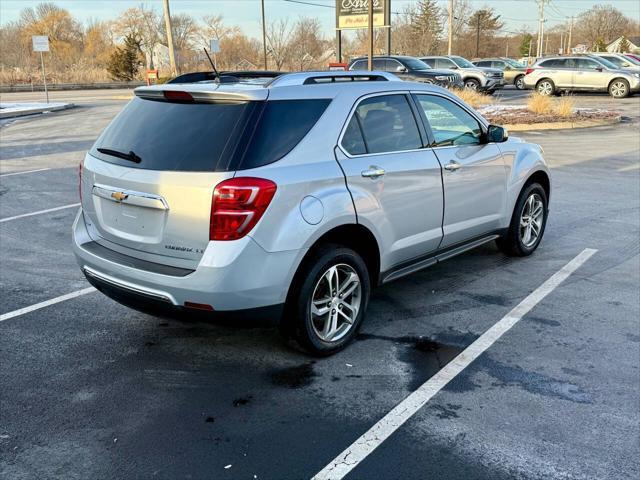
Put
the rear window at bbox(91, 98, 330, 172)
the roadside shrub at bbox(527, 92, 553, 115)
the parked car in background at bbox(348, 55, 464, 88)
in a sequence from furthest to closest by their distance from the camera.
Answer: the parked car in background at bbox(348, 55, 464, 88) → the roadside shrub at bbox(527, 92, 553, 115) → the rear window at bbox(91, 98, 330, 172)

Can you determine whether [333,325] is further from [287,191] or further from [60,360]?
[60,360]

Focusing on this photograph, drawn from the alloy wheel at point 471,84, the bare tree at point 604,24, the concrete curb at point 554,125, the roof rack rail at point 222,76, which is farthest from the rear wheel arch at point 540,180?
the bare tree at point 604,24

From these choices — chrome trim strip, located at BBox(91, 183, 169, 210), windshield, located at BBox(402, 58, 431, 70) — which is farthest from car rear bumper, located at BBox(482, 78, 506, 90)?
chrome trim strip, located at BBox(91, 183, 169, 210)

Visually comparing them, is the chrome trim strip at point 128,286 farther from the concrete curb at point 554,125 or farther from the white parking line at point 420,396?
the concrete curb at point 554,125

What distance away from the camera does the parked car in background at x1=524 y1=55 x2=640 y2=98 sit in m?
28.0

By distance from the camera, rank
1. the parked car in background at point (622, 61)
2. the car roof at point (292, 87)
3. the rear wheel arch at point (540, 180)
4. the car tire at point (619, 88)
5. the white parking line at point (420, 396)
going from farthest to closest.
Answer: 1. the parked car in background at point (622, 61)
2. the car tire at point (619, 88)
3. the rear wheel arch at point (540, 180)
4. the car roof at point (292, 87)
5. the white parking line at point (420, 396)

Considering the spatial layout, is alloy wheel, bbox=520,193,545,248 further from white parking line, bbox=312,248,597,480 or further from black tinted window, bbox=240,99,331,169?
black tinted window, bbox=240,99,331,169

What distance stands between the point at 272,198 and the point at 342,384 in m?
1.22

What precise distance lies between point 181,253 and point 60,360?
1253mm

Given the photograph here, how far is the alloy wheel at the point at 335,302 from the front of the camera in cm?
406

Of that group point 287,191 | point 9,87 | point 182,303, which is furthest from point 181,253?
point 9,87

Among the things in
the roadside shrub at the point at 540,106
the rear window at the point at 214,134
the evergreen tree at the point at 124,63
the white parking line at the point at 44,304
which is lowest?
the white parking line at the point at 44,304

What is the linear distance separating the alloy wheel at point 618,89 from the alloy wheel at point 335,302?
91.6 ft

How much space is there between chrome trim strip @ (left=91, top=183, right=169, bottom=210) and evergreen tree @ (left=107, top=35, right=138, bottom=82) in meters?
52.1
